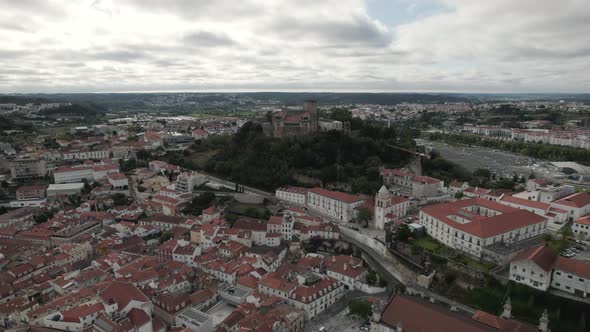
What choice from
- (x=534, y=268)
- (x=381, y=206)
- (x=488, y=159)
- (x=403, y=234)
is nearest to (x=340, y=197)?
(x=381, y=206)

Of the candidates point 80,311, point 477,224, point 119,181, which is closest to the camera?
point 80,311

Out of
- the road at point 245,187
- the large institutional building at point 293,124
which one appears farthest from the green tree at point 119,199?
the large institutional building at point 293,124

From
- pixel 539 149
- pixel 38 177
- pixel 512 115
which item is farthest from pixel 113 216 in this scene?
pixel 512 115

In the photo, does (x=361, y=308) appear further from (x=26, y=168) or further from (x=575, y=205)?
(x=26, y=168)

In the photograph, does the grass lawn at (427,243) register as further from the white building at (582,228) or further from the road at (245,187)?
the road at (245,187)

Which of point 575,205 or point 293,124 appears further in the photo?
point 293,124

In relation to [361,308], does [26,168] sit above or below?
above

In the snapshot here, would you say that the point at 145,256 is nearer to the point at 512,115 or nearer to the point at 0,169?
the point at 0,169
